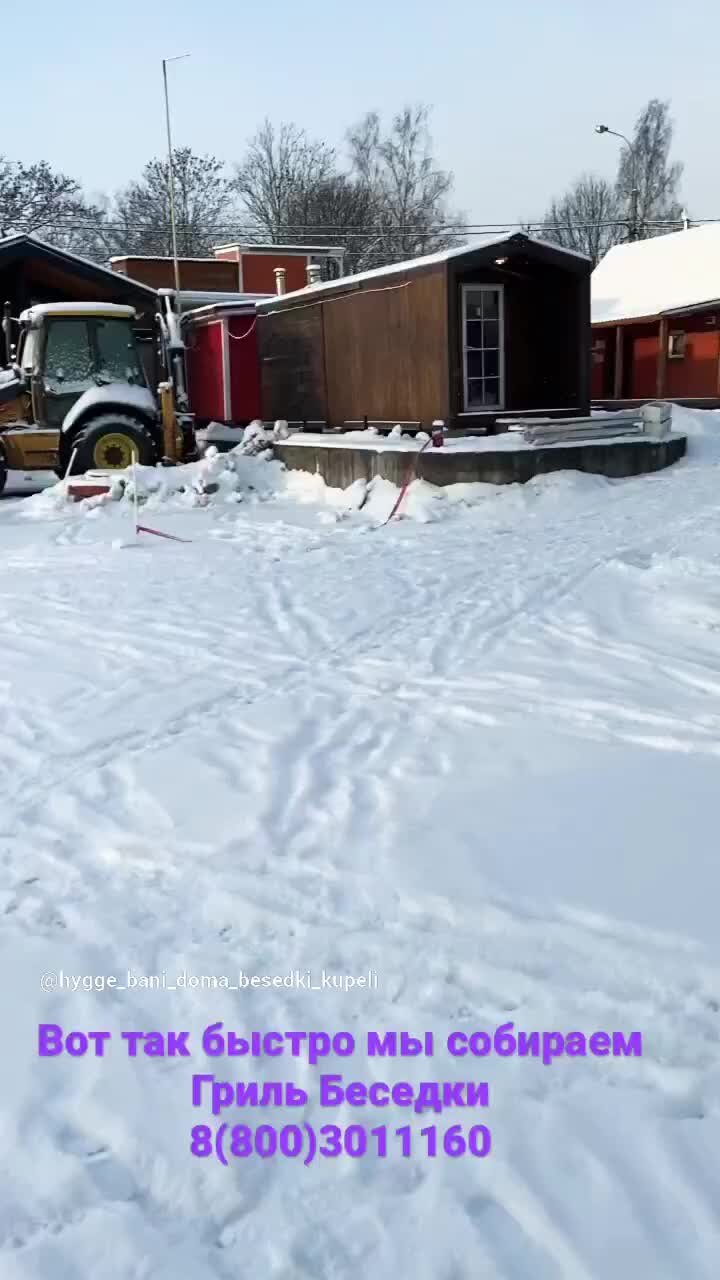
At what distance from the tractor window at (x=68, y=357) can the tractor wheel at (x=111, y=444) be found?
1.83ft

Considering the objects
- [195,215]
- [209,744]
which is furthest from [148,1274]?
[195,215]

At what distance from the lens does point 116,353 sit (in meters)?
14.4

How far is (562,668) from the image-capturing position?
5.96m

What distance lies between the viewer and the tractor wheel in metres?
13.9

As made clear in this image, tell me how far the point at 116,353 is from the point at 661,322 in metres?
13.9

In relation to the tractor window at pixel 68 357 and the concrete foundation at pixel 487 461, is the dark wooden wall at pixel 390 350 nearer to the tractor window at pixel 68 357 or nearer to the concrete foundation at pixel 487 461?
the concrete foundation at pixel 487 461

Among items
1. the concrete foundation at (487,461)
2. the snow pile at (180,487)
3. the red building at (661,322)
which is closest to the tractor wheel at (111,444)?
the snow pile at (180,487)

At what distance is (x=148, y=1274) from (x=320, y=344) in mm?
16590

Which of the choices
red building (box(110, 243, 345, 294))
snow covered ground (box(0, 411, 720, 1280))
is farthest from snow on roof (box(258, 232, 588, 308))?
red building (box(110, 243, 345, 294))

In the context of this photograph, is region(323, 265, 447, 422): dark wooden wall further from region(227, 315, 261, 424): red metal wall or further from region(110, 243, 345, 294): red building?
region(110, 243, 345, 294): red building

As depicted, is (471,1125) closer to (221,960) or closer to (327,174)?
(221,960)

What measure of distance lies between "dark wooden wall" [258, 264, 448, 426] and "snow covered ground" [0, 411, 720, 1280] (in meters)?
8.13

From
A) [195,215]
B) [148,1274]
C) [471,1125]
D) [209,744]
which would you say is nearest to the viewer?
[148,1274]

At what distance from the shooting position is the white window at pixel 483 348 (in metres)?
16.1
